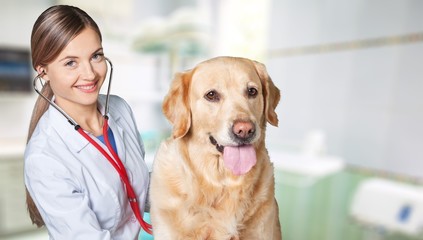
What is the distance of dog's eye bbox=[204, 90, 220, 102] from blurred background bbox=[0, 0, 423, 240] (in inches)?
55.0

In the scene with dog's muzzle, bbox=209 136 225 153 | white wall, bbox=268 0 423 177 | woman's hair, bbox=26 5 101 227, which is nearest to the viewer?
woman's hair, bbox=26 5 101 227

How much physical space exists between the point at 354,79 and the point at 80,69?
2.35m

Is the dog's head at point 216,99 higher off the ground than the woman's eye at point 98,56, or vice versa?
the woman's eye at point 98,56

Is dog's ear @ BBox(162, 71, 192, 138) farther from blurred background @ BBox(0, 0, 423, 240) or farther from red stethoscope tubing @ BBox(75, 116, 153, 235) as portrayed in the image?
blurred background @ BBox(0, 0, 423, 240)

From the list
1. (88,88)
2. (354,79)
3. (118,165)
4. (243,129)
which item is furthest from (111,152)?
(354,79)

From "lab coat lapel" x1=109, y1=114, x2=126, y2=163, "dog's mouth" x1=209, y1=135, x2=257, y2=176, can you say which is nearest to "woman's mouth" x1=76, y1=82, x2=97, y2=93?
"lab coat lapel" x1=109, y1=114, x2=126, y2=163

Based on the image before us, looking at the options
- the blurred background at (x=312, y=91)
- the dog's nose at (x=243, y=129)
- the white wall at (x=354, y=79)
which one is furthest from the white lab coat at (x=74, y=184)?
the white wall at (x=354, y=79)

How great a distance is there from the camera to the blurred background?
7.70ft

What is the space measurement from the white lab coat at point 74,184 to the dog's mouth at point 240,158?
196mm

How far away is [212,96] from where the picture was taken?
2.31 feet

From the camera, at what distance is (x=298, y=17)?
2.85m

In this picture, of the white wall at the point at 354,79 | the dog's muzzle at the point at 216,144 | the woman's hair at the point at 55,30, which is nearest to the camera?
the woman's hair at the point at 55,30

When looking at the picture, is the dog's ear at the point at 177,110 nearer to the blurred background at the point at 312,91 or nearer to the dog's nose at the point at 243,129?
the dog's nose at the point at 243,129

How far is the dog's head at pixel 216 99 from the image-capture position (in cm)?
68
